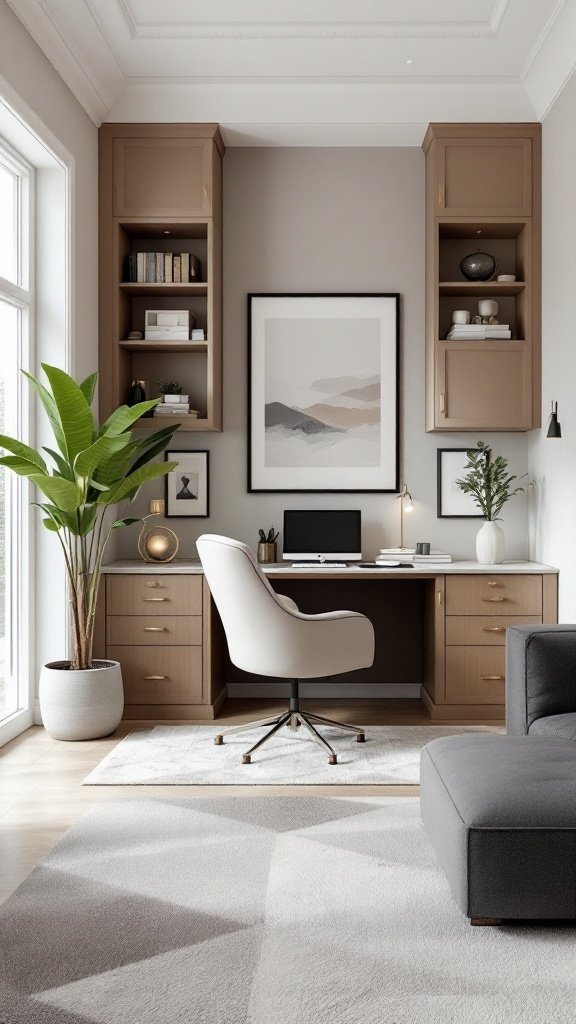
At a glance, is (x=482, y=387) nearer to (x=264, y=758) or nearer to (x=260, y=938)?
(x=264, y=758)

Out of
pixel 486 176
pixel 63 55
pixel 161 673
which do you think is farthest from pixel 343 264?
pixel 161 673

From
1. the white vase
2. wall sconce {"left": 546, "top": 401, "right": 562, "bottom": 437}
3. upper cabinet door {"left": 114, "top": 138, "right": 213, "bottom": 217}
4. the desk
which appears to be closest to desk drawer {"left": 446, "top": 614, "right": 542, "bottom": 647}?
the desk

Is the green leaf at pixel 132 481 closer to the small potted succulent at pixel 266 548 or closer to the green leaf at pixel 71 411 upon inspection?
the green leaf at pixel 71 411

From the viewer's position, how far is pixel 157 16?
12.7 ft

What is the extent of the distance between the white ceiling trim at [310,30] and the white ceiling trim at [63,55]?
0.96ft

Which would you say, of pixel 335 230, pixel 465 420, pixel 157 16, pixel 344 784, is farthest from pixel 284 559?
pixel 157 16

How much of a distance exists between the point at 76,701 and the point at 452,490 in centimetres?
229

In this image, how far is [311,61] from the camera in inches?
165

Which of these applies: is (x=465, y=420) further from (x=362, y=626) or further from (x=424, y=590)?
(x=362, y=626)

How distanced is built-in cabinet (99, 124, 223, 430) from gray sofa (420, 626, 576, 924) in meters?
2.60

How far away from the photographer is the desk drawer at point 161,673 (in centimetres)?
424

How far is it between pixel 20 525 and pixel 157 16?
2370mm

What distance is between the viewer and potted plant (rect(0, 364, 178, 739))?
142 inches

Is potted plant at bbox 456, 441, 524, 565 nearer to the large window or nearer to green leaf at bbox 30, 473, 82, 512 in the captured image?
green leaf at bbox 30, 473, 82, 512
